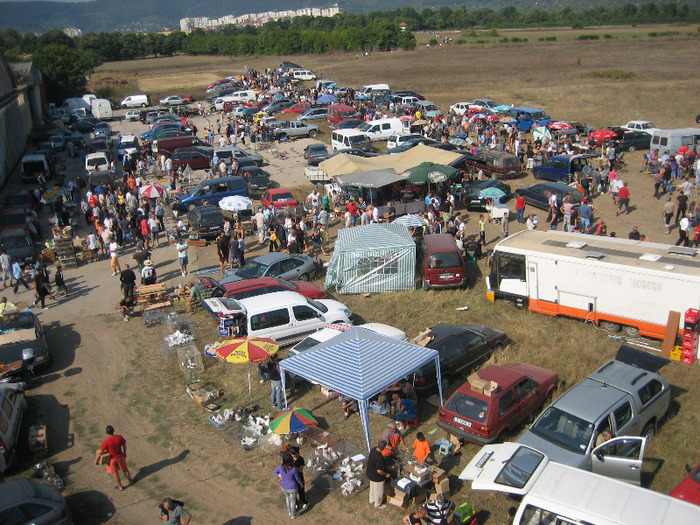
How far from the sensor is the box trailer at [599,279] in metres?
13.4

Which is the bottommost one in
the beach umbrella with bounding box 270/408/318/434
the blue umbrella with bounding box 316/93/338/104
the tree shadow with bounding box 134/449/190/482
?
the tree shadow with bounding box 134/449/190/482

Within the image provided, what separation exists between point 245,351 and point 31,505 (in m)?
4.67

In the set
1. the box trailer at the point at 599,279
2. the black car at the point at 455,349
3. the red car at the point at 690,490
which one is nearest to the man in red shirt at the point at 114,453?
the black car at the point at 455,349

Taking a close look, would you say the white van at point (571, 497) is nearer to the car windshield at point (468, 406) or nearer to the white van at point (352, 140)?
the car windshield at point (468, 406)

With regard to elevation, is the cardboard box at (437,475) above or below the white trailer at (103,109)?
below

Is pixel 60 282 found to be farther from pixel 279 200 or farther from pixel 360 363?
pixel 360 363

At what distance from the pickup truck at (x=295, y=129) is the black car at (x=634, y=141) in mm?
19715

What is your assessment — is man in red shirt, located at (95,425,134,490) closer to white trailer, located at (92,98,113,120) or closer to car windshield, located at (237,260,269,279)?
car windshield, located at (237,260,269,279)

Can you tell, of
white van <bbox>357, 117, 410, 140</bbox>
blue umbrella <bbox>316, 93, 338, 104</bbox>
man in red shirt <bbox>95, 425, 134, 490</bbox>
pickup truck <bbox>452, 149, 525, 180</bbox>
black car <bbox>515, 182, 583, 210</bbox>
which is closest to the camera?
man in red shirt <bbox>95, 425, 134, 490</bbox>

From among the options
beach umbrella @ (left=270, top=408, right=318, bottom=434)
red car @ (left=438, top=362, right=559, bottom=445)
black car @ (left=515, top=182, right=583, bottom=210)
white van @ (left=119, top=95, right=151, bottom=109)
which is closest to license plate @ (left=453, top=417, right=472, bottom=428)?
red car @ (left=438, top=362, right=559, bottom=445)

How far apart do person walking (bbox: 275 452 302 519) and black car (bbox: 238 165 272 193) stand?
869 inches

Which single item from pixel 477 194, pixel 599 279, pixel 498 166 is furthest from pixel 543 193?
pixel 599 279

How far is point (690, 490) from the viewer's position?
8477 millimetres

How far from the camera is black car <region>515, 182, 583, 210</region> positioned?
920 inches
